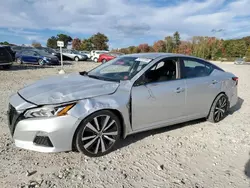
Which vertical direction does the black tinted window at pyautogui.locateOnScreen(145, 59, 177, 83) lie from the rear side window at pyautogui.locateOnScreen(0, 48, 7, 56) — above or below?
below

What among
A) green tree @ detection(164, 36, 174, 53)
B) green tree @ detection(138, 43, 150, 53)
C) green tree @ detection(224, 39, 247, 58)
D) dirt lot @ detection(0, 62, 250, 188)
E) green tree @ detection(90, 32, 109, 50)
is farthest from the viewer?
green tree @ detection(138, 43, 150, 53)

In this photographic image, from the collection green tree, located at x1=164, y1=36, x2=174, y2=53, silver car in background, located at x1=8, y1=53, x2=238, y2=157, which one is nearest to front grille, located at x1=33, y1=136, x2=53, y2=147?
silver car in background, located at x1=8, y1=53, x2=238, y2=157

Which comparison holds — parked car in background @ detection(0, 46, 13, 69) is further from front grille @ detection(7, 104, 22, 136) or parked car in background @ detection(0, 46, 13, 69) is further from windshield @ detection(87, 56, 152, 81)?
front grille @ detection(7, 104, 22, 136)

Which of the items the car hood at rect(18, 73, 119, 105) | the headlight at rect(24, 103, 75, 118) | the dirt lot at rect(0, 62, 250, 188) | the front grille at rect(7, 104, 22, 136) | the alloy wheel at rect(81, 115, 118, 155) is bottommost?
the dirt lot at rect(0, 62, 250, 188)

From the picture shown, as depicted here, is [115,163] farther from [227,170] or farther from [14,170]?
[227,170]

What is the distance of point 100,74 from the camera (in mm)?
4176

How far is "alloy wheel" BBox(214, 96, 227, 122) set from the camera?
475 centimetres

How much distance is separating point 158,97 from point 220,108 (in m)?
1.94

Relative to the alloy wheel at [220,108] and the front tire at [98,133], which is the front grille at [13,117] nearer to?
the front tire at [98,133]

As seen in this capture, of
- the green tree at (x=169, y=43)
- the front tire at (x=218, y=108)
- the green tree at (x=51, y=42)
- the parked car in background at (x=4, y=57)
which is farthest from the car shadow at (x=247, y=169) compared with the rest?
the green tree at (x=51, y=42)

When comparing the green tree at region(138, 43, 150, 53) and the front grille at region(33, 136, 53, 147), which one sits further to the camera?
the green tree at region(138, 43, 150, 53)

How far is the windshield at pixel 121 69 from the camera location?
3.76 m

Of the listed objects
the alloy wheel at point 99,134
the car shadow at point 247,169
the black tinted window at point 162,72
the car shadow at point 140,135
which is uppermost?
the black tinted window at point 162,72

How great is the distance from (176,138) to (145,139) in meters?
0.57
